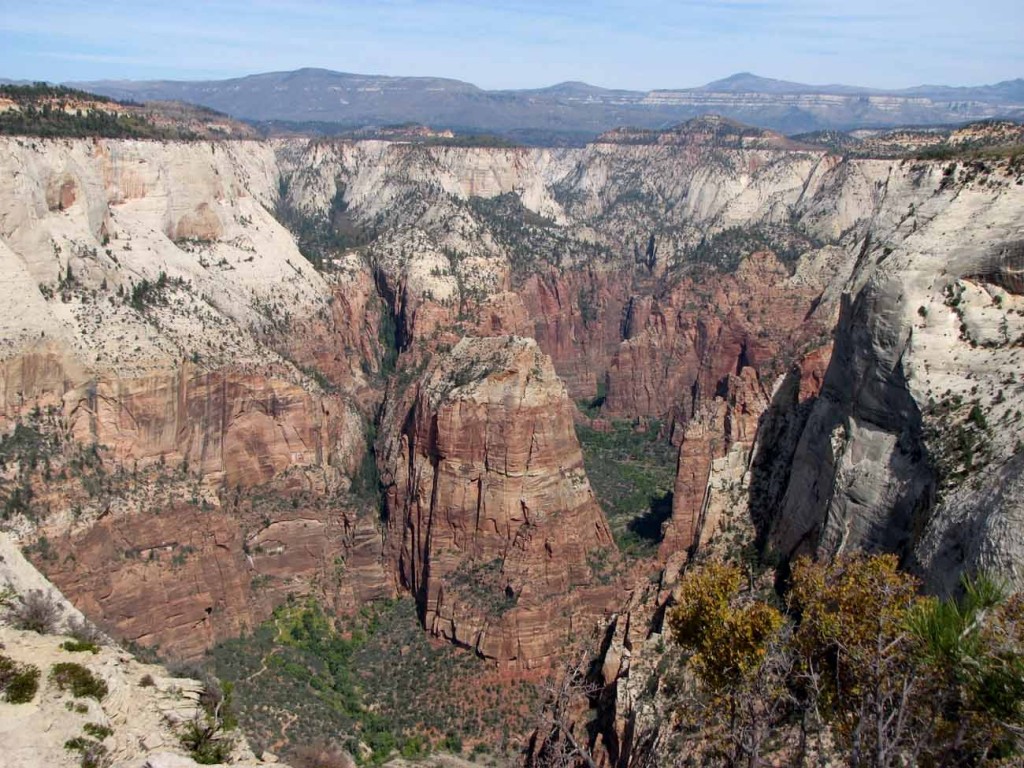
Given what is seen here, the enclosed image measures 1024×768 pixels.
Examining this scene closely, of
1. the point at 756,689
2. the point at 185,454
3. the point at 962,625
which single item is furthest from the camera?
the point at 185,454

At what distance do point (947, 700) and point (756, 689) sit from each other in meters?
4.49

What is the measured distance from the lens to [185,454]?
57.3 m

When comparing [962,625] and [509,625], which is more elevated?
[962,625]

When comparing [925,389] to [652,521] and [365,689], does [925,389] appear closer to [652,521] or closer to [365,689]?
[365,689]

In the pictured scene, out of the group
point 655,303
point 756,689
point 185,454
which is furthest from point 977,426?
point 655,303

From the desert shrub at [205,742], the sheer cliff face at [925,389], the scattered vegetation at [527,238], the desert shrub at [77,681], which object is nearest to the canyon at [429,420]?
the sheer cliff face at [925,389]

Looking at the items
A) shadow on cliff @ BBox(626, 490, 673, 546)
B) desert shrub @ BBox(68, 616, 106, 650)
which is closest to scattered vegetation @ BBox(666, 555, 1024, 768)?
desert shrub @ BBox(68, 616, 106, 650)

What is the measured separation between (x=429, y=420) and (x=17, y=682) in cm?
3904

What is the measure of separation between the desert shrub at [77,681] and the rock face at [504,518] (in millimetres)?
31283

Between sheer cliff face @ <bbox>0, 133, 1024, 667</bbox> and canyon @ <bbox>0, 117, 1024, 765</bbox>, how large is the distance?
0.56 ft

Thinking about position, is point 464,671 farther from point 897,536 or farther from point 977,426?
point 977,426

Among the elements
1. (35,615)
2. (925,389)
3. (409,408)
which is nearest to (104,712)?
(35,615)

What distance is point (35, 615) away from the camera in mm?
28750

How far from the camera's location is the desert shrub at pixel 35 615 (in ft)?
92.5
